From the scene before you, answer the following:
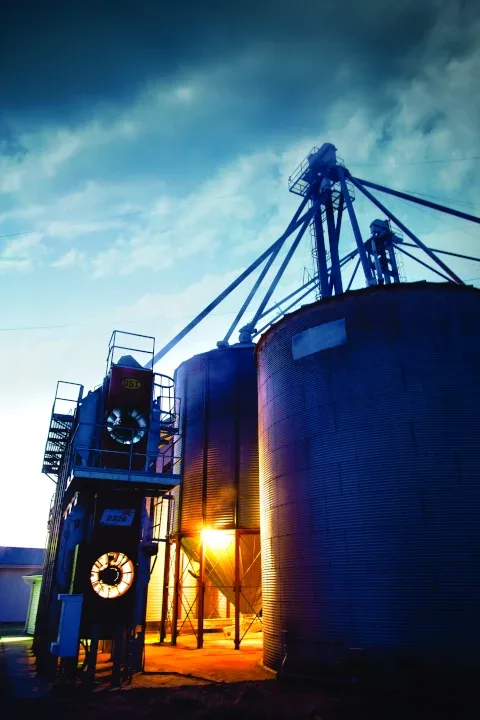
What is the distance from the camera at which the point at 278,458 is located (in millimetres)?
15531

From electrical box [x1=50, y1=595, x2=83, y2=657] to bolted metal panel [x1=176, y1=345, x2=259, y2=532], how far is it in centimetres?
806

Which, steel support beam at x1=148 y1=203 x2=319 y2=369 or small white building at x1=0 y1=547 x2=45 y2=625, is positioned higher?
steel support beam at x1=148 y1=203 x2=319 y2=369

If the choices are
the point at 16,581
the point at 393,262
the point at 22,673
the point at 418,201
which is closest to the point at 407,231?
the point at 418,201

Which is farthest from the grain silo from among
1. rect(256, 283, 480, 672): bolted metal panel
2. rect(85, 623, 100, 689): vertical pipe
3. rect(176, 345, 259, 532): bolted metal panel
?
rect(85, 623, 100, 689): vertical pipe

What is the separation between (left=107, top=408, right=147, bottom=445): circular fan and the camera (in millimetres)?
15016

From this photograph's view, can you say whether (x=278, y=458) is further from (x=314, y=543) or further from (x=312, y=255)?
(x=312, y=255)

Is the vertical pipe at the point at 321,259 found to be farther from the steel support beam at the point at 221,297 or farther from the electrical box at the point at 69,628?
the electrical box at the point at 69,628

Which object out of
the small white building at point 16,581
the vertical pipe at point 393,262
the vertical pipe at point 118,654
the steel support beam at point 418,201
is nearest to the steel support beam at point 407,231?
the steel support beam at point 418,201

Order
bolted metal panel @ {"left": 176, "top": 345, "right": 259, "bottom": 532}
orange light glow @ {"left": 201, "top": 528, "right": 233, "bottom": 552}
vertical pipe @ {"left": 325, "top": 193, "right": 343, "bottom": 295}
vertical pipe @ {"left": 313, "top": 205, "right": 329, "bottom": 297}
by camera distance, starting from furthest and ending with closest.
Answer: vertical pipe @ {"left": 313, "top": 205, "right": 329, "bottom": 297}, vertical pipe @ {"left": 325, "top": 193, "right": 343, "bottom": 295}, bolted metal panel @ {"left": 176, "top": 345, "right": 259, "bottom": 532}, orange light glow @ {"left": 201, "top": 528, "right": 233, "bottom": 552}

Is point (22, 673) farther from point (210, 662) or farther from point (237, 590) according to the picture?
point (237, 590)

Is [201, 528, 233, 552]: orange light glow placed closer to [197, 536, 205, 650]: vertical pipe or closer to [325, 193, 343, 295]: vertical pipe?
[197, 536, 205, 650]: vertical pipe

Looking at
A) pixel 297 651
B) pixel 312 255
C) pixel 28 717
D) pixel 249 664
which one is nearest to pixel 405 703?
pixel 297 651

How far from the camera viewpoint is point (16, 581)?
125ft

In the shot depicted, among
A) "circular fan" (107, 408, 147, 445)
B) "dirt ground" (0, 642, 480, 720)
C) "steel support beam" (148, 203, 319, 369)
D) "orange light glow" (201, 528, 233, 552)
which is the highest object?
"steel support beam" (148, 203, 319, 369)
